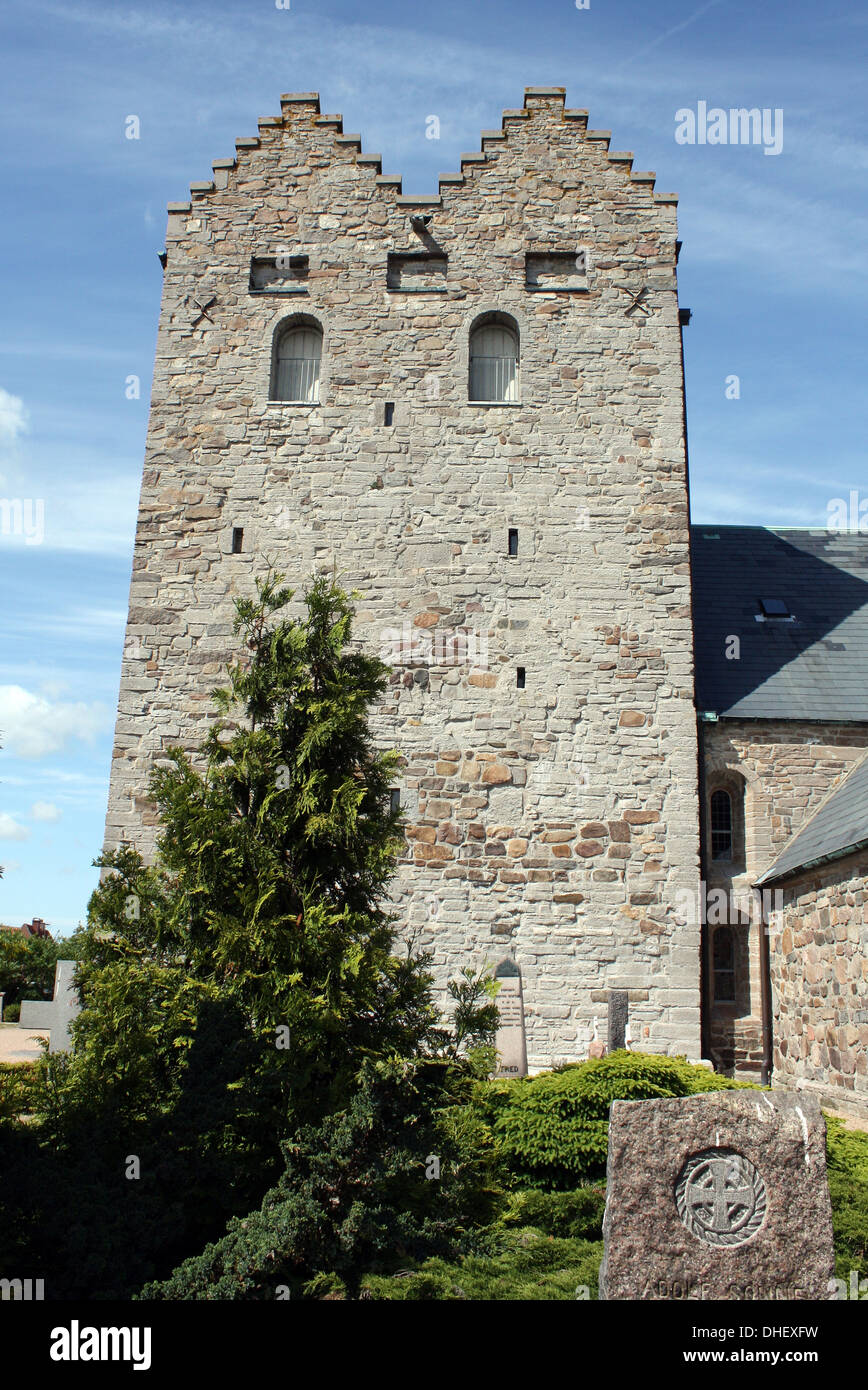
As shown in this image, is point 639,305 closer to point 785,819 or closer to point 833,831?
point 785,819

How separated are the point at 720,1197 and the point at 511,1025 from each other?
5.80m

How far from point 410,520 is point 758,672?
5289 mm

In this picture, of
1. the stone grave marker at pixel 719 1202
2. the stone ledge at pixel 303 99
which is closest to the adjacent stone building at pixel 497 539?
the stone ledge at pixel 303 99

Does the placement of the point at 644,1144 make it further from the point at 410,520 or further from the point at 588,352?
the point at 588,352

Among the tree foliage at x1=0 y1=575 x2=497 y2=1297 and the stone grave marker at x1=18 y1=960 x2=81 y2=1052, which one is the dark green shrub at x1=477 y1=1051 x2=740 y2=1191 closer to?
the tree foliage at x1=0 y1=575 x2=497 y2=1297

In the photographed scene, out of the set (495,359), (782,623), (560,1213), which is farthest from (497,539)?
(560,1213)

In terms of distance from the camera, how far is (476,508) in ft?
40.8

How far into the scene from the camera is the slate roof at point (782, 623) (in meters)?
13.1

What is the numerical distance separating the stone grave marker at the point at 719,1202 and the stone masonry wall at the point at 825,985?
576cm

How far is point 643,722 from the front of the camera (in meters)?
11.8

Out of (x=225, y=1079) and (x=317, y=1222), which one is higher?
(x=225, y=1079)

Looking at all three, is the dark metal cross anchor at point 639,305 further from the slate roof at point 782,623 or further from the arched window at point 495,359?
the slate roof at point 782,623
